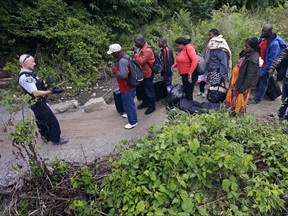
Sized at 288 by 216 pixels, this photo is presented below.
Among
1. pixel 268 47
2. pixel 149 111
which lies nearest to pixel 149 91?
pixel 149 111

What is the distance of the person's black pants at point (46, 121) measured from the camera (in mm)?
5137

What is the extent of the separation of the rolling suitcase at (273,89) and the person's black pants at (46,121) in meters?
4.74

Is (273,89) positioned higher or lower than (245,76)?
lower

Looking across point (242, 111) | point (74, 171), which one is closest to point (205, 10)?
point (242, 111)

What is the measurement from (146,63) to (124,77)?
2.46 ft

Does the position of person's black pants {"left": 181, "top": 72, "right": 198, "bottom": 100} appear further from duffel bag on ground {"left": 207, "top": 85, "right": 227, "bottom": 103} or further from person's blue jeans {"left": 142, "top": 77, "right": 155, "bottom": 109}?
person's blue jeans {"left": 142, "top": 77, "right": 155, "bottom": 109}

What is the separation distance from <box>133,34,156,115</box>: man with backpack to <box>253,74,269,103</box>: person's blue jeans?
92.4 inches

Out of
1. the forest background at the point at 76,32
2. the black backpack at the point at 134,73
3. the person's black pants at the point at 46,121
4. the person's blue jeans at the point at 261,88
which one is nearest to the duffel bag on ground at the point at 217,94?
the person's blue jeans at the point at 261,88

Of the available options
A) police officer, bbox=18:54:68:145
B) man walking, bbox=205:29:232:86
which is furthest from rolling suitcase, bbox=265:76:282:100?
police officer, bbox=18:54:68:145

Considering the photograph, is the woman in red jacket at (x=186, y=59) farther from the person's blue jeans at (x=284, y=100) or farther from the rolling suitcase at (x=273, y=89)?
the rolling suitcase at (x=273, y=89)

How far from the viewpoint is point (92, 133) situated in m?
5.98

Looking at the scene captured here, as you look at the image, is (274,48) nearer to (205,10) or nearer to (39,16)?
(39,16)

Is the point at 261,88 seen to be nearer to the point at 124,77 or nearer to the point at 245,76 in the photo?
the point at 245,76

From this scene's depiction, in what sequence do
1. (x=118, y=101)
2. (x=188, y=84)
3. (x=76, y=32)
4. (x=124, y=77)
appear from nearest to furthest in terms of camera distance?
(x=124, y=77)
(x=188, y=84)
(x=118, y=101)
(x=76, y=32)
